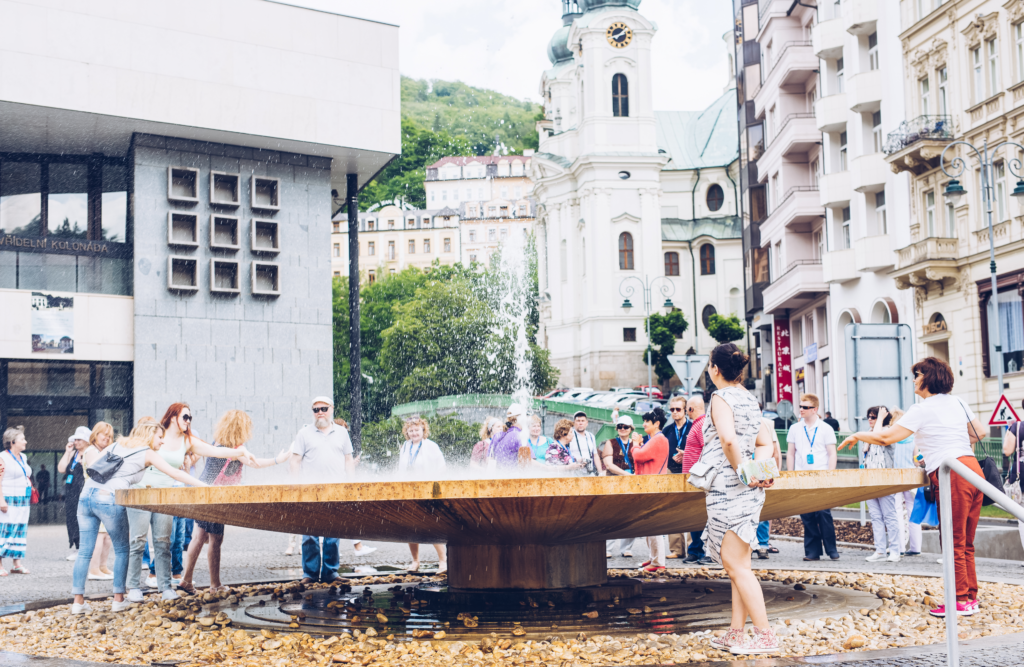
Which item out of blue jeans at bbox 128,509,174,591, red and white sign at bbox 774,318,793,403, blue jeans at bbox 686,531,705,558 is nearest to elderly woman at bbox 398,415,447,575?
blue jeans at bbox 128,509,174,591

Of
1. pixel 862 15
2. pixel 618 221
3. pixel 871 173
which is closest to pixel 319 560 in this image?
pixel 871 173

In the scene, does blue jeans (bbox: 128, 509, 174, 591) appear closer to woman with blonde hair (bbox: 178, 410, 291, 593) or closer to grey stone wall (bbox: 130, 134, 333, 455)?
woman with blonde hair (bbox: 178, 410, 291, 593)

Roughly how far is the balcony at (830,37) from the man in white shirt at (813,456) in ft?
94.0

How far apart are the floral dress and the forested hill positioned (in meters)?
124

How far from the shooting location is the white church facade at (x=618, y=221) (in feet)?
274

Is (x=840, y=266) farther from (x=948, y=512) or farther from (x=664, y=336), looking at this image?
(x=664, y=336)

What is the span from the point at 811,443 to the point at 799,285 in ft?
101

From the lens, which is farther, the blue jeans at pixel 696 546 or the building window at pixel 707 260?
the building window at pixel 707 260

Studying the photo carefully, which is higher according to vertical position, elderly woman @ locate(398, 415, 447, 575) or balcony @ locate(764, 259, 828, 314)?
balcony @ locate(764, 259, 828, 314)

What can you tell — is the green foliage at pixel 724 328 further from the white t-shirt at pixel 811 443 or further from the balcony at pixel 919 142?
the white t-shirt at pixel 811 443

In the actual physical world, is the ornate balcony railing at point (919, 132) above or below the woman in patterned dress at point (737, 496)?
above

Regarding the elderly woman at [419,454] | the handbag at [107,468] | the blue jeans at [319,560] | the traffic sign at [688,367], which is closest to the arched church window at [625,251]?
the traffic sign at [688,367]

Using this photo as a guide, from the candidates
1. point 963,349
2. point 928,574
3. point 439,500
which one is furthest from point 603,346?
point 439,500

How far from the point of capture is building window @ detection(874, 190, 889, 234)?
124 feet
